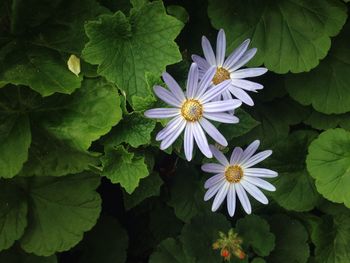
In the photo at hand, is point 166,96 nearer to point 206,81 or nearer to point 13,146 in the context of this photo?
point 206,81

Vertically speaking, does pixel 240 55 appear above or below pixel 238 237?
above

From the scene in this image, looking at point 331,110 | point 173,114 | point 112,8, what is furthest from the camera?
point 331,110

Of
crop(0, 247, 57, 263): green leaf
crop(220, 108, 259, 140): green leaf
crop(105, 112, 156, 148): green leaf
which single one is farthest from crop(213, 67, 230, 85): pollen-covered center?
crop(0, 247, 57, 263): green leaf

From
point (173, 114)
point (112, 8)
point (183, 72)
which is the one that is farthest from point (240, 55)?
point (112, 8)

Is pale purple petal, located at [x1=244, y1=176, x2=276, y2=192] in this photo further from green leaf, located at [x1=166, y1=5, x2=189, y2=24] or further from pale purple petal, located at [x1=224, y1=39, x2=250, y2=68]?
green leaf, located at [x1=166, y1=5, x2=189, y2=24]

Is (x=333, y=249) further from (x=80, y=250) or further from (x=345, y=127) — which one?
(x=80, y=250)

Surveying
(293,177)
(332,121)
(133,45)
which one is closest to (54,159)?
(133,45)

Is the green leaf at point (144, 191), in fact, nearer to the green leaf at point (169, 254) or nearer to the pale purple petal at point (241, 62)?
the green leaf at point (169, 254)
